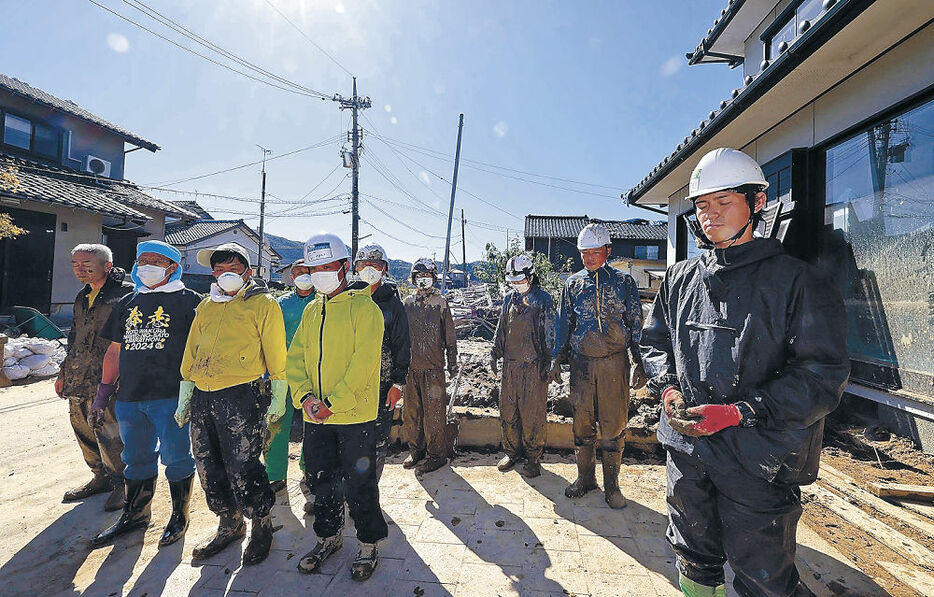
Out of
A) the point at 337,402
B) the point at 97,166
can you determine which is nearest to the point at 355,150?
the point at 97,166

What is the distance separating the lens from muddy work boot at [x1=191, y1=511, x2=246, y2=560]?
2.49 metres

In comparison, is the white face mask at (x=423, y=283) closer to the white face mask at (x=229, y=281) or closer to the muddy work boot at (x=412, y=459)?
the muddy work boot at (x=412, y=459)

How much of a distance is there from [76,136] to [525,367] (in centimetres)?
1876

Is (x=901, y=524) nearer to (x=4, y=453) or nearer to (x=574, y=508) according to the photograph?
(x=574, y=508)

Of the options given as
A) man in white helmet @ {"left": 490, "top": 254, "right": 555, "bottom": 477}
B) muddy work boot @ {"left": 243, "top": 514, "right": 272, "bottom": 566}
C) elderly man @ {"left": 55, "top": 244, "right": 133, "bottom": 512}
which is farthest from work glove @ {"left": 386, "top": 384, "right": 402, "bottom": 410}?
elderly man @ {"left": 55, "top": 244, "right": 133, "bottom": 512}

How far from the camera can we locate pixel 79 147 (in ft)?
45.6

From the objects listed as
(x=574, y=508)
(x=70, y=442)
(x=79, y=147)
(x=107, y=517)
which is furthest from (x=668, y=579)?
(x=79, y=147)

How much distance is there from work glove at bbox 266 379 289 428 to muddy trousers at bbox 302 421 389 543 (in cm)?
21

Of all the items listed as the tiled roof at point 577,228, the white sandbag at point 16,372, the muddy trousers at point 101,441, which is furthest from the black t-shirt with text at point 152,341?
the tiled roof at point 577,228

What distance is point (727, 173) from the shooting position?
1.67 meters

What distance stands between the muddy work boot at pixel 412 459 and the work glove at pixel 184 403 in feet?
6.47

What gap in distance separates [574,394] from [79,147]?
19.3 meters

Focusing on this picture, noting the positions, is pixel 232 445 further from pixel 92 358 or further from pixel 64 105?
pixel 64 105

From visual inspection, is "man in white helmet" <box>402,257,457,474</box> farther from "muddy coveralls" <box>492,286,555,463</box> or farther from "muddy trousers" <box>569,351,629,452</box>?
"muddy trousers" <box>569,351,629,452</box>
